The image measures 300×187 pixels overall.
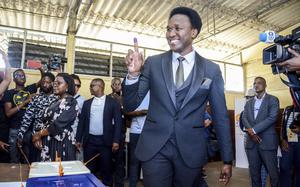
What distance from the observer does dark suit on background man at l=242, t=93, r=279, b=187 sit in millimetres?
3179

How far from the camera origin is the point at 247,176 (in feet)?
17.4

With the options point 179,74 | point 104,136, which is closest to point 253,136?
point 104,136

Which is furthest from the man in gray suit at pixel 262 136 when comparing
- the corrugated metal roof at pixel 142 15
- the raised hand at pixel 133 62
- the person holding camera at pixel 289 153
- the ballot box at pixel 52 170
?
the corrugated metal roof at pixel 142 15

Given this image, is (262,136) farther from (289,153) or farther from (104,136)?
(104,136)

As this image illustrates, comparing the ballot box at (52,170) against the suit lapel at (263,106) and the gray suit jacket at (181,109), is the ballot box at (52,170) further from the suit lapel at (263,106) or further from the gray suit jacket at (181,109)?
the suit lapel at (263,106)

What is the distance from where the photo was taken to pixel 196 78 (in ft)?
4.92

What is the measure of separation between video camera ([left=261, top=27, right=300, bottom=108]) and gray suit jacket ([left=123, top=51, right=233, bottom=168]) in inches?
11.6

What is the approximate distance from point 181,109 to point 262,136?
225 centimetres

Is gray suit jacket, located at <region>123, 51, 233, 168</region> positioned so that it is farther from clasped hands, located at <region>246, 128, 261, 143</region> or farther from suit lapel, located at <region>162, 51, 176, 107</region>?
clasped hands, located at <region>246, 128, 261, 143</region>

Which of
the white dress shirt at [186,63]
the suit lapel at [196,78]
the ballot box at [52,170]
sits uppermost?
the white dress shirt at [186,63]

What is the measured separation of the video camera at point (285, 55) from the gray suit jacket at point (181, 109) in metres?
0.29

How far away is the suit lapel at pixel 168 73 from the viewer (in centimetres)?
146

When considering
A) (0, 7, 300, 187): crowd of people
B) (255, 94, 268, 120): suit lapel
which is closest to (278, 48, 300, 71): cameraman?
(0, 7, 300, 187): crowd of people

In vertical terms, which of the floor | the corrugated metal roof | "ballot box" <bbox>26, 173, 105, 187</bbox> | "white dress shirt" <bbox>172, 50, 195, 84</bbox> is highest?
the corrugated metal roof
